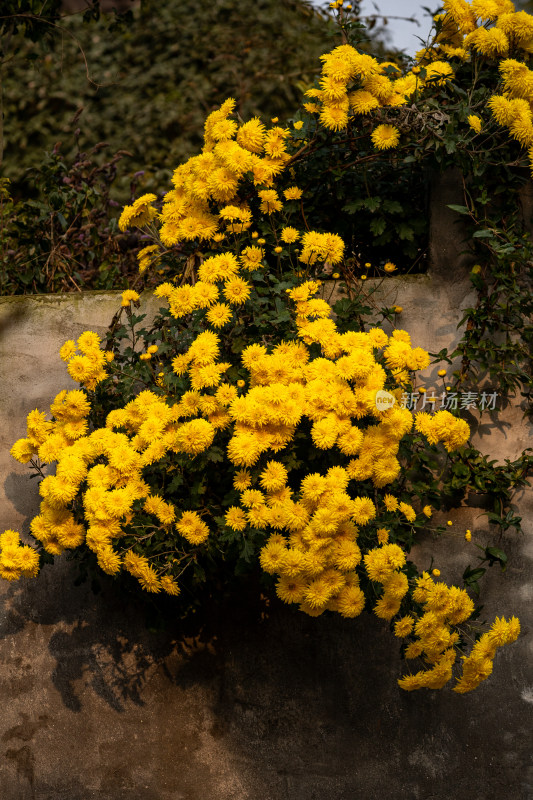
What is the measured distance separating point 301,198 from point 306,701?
6.51 ft

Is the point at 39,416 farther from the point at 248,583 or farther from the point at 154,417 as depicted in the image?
the point at 248,583

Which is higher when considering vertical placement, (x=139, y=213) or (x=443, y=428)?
(x=139, y=213)

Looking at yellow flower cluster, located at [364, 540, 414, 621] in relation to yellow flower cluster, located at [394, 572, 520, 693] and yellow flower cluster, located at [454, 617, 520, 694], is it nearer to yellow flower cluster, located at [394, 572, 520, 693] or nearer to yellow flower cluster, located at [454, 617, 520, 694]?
yellow flower cluster, located at [394, 572, 520, 693]

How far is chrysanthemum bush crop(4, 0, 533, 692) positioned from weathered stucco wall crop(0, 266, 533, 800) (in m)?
0.19

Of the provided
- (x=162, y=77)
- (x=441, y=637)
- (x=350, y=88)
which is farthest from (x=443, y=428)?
(x=162, y=77)

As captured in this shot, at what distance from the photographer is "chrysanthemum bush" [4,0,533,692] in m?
2.40

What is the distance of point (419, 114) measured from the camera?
111 inches

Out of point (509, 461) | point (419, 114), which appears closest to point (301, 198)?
Answer: point (419, 114)

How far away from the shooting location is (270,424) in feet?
7.90

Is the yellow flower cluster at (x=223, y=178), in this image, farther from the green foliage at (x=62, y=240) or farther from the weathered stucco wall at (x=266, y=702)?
the green foliage at (x=62, y=240)

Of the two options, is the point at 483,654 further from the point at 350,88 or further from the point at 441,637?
the point at 350,88

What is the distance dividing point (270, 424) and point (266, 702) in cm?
124

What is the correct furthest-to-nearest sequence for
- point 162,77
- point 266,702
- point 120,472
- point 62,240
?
point 162,77 < point 62,240 < point 266,702 < point 120,472

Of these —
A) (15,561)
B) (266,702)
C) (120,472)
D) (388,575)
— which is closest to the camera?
(388,575)
